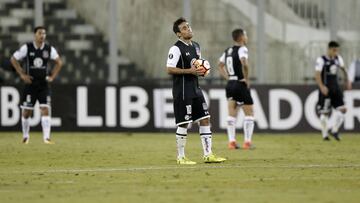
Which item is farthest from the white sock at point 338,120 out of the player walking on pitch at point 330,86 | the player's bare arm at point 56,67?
the player's bare arm at point 56,67

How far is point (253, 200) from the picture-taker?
10492 mm

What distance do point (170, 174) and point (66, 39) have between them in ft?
52.8

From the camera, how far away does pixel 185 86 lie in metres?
15.2

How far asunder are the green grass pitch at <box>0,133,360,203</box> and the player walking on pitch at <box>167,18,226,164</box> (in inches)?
22.0

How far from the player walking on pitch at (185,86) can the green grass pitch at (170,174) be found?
560 mm

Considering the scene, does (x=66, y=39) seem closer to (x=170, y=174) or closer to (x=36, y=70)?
(x=36, y=70)

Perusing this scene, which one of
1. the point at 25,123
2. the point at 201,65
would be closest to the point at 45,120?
the point at 25,123

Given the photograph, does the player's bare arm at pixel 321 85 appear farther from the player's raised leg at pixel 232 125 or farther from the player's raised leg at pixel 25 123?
the player's raised leg at pixel 25 123

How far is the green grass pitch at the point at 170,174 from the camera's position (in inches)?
432

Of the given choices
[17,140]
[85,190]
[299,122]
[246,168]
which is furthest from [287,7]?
[85,190]

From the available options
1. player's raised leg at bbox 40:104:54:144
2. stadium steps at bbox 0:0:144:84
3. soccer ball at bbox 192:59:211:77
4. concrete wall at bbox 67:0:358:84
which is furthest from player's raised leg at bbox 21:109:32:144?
soccer ball at bbox 192:59:211:77

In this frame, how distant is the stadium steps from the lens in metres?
27.8

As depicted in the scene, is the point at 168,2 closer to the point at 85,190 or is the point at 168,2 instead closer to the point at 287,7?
the point at 287,7

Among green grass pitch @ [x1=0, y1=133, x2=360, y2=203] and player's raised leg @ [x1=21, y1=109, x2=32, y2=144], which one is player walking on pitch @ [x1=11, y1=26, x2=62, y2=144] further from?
green grass pitch @ [x1=0, y1=133, x2=360, y2=203]
